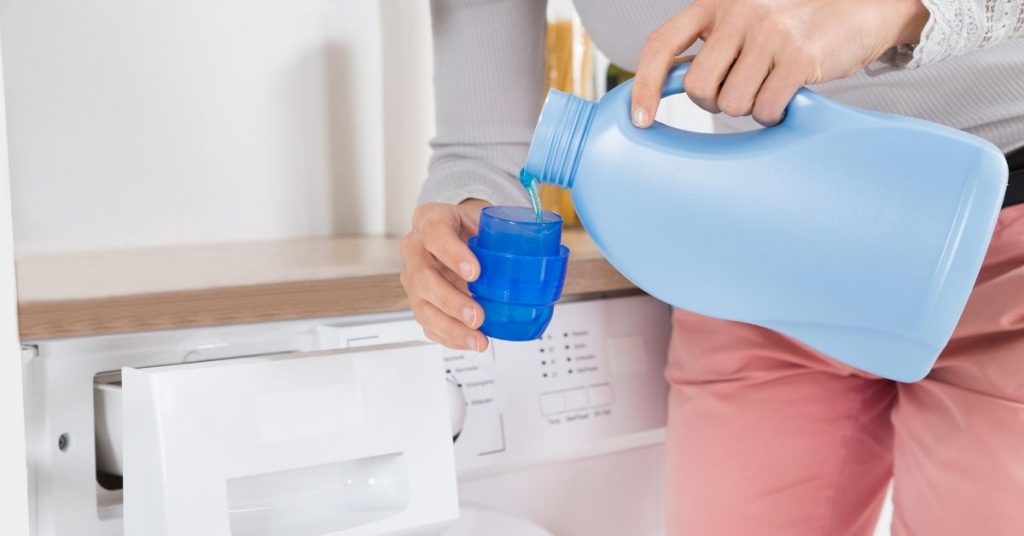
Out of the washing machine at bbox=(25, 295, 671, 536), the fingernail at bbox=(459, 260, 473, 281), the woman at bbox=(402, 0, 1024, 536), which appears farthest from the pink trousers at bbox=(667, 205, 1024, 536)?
the fingernail at bbox=(459, 260, 473, 281)

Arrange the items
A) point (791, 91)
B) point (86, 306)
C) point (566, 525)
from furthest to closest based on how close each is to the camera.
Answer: point (566, 525)
point (86, 306)
point (791, 91)

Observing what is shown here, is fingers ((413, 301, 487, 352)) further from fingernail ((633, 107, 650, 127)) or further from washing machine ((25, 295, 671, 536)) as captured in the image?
fingernail ((633, 107, 650, 127))

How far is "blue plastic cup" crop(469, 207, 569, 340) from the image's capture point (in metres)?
0.69

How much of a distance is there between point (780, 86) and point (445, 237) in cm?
27

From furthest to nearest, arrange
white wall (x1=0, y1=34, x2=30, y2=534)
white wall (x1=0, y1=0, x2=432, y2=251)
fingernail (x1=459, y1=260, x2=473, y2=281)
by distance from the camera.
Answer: white wall (x1=0, y1=0, x2=432, y2=251), fingernail (x1=459, y1=260, x2=473, y2=281), white wall (x1=0, y1=34, x2=30, y2=534)

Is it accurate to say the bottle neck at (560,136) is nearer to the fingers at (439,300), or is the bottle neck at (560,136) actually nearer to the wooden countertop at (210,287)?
the fingers at (439,300)

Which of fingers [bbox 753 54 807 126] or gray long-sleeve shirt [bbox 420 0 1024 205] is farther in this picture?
gray long-sleeve shirt [bbox 420 0 1024 205]

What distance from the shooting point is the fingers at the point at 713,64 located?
23.9 inches

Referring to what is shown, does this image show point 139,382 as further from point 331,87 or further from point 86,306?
point 331,87

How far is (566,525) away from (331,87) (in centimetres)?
69

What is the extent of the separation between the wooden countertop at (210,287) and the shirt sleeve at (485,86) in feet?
0.38

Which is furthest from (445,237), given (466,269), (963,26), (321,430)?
(963,26)

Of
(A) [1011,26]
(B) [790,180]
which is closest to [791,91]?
(B) [790,180]

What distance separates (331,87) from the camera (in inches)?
53.9
